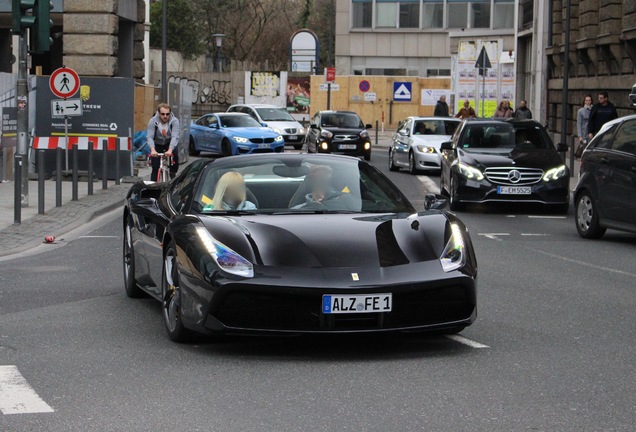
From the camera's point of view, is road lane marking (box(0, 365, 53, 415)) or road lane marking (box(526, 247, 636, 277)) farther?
road lane marking (box(526, 247, 636, 277))

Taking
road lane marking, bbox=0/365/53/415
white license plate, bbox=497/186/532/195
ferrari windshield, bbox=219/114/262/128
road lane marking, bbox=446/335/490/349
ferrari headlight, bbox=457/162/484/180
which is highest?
ferrari windshield, bbox=219/114/262/128

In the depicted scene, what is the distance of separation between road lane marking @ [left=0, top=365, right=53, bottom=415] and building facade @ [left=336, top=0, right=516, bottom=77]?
249 ft

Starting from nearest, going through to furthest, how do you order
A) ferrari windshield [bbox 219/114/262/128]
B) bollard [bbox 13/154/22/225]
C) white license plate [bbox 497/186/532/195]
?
bollard [bbox 13/154/22/225]
white license plate [bbox 497/186/532/195]
ferrari windshield [bbox 219/114/262/128]

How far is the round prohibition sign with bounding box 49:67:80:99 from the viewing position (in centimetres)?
2356

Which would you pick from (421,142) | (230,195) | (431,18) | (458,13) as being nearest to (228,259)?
(230,195)

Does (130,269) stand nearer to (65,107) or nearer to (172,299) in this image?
(172,299)

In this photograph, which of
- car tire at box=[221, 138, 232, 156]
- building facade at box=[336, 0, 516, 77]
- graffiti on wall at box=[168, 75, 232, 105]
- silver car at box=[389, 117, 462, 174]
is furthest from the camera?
building facade at box=[336, 0, 516, 77]

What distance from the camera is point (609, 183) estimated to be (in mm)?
16219

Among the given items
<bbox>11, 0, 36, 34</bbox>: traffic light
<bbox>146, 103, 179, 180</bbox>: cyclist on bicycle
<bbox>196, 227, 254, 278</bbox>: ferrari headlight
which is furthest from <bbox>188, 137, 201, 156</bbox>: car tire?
<bbox>196, 227, 254, 278</bbox>: ferrari headlight

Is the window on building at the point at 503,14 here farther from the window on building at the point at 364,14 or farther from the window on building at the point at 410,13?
the window on building at the point at 364,14

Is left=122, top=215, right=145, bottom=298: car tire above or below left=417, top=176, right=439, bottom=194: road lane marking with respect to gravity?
above

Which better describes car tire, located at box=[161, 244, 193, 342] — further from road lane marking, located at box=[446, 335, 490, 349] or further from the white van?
the white van

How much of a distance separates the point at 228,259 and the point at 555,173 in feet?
45.4

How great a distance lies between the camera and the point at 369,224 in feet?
27.4
